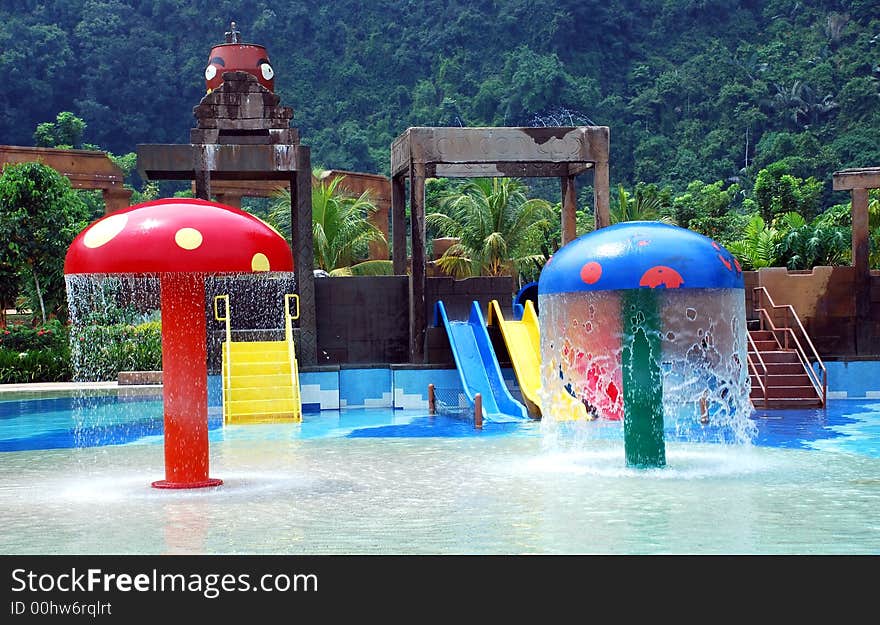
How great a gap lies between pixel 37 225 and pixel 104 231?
67.5ft

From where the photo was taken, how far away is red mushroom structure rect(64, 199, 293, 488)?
966 cm

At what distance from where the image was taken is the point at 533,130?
65.9ft

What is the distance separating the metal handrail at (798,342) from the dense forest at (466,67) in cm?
3405

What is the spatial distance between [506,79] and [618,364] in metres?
49.9

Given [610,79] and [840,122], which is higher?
[610,79]

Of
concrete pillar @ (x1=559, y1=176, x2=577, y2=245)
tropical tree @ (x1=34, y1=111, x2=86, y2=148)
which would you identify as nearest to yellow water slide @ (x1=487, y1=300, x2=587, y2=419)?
concrete pillar @ (x1=559, y1=176, x2=577, y2=245)

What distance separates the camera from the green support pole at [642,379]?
10688mm

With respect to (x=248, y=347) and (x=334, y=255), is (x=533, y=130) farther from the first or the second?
(x=334, y=255)

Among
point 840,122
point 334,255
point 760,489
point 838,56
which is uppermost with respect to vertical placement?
point 838,56

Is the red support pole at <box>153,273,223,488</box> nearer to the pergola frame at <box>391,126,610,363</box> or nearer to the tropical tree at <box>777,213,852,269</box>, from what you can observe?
the pergola frame at <box>391,126,610,363</box>

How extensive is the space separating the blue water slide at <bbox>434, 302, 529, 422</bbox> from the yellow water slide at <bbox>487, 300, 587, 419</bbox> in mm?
235
